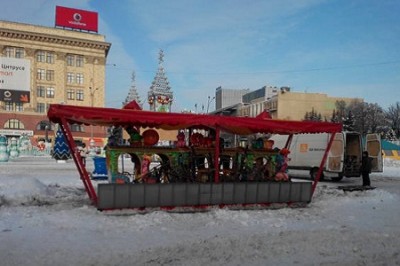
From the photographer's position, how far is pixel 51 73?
77.4 metres

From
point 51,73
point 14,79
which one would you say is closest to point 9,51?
point 51,73

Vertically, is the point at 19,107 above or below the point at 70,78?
below

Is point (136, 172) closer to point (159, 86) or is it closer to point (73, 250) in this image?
point (73, 250)

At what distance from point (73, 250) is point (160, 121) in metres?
4.27

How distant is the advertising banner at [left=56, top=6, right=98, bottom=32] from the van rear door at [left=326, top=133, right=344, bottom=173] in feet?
230

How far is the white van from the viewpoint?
67.9ft

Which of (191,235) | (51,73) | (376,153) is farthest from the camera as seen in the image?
(51,73)

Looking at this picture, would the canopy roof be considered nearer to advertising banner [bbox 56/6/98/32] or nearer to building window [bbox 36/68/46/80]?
building window [bbox 36/68/46/80]

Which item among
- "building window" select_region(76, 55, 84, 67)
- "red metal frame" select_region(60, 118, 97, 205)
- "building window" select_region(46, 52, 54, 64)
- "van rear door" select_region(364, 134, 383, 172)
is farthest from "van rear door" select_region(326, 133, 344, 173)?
"building window" select_region(46, 52, 54, 64)

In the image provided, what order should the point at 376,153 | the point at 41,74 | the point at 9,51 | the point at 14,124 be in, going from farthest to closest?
the point at 41,74 < the point at 9,51 < the point at 14,124 < the point at 376,153

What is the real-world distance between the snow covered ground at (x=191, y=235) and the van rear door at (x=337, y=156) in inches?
346

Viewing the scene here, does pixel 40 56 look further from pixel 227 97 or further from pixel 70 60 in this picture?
pixel 227 97

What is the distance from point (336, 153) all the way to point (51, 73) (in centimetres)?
6700

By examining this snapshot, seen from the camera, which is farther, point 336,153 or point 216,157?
point 336,153
